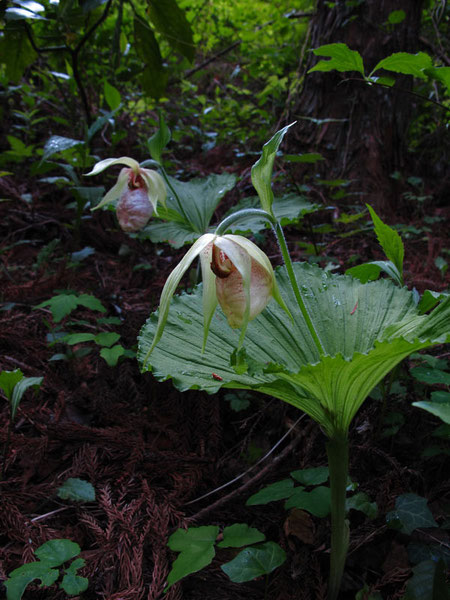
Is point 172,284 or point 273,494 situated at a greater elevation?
point 172,284

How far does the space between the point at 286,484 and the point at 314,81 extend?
2.83m

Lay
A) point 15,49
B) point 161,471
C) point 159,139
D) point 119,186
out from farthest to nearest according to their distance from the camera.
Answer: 1. point 15,49
2. point 159,139
3. point 119,186
4. point 161,471

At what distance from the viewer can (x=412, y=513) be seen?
0.88 metres

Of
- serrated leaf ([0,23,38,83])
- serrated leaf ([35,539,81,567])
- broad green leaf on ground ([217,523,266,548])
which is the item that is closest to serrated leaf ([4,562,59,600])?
serrated leaf ([35,539,81,567])

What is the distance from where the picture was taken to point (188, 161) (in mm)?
3523

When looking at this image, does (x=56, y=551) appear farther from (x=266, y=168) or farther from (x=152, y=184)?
(x=152, y=184)

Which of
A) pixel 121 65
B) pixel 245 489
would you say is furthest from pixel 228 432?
pixel 121 65

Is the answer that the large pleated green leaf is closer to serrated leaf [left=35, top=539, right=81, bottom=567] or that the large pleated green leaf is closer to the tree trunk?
serrated leaf [left=35, top=539, right=81, bottom=567]

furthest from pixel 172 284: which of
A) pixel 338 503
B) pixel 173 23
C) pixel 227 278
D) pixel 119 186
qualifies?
pixel 173 23

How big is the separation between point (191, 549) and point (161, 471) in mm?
317

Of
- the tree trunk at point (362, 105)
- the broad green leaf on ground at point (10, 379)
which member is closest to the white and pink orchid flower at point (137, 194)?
the broad green leaf on ground at point (10, 379)

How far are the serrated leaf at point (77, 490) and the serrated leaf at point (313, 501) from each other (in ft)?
1.68

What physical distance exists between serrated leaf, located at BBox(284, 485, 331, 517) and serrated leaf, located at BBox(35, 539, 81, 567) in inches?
18.5

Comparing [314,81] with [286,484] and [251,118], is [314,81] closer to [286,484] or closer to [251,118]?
[251,118]
